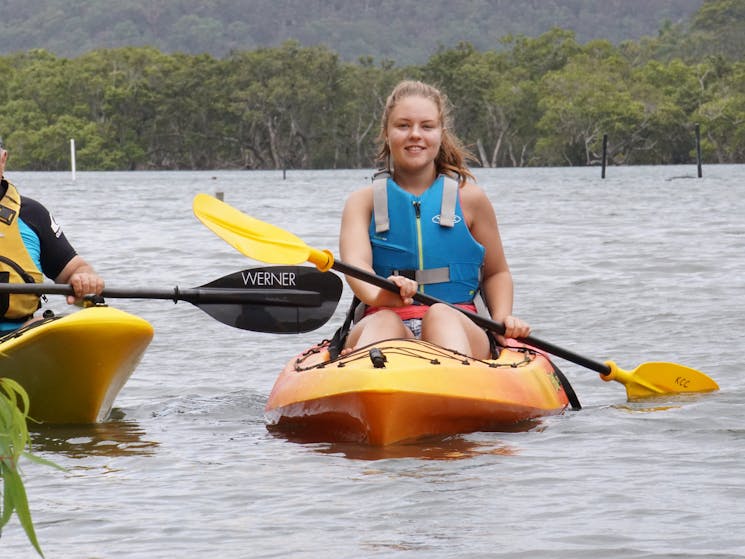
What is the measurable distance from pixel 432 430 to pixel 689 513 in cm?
118

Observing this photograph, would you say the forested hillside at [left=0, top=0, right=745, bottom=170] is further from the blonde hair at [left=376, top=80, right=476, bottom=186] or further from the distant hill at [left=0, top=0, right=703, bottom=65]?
the distant hill at [left=0, top=0, right=703, bottom=65]

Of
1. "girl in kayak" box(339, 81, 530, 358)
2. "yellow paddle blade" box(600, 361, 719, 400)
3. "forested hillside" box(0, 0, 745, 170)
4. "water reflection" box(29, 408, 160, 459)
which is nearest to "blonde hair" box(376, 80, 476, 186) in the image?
"girl in kayak" box(339, 81, 530, 358)

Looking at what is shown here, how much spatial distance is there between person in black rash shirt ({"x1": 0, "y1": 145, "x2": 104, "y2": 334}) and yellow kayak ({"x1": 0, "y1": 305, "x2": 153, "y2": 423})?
180mm

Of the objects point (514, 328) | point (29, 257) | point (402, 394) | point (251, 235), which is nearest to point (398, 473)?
point (402, 394)

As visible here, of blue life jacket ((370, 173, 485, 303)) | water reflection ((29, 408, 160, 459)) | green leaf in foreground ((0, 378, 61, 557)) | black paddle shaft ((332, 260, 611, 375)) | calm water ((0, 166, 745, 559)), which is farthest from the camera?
blue life jacket ((370, 173, 485, 303))

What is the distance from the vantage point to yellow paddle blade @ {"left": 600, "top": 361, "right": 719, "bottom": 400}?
639 cm

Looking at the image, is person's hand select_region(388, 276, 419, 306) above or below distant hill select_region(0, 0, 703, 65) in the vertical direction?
below

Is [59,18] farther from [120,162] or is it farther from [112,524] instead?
[112,524]

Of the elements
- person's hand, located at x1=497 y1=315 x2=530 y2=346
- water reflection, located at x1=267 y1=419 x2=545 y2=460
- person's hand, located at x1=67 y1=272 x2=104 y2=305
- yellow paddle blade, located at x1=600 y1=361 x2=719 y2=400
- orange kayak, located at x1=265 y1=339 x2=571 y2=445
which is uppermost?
person's hand, located at x1=67 y1=272 x2=104 y2=305

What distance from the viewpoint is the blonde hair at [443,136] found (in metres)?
5.57

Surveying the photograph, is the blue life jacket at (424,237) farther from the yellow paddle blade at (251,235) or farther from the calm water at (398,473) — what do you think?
the calm water at (398,473)

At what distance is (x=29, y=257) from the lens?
5527 millimetres

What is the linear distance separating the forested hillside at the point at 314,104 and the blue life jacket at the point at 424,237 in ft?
246

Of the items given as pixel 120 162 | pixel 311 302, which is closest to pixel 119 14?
pixel 120 162
